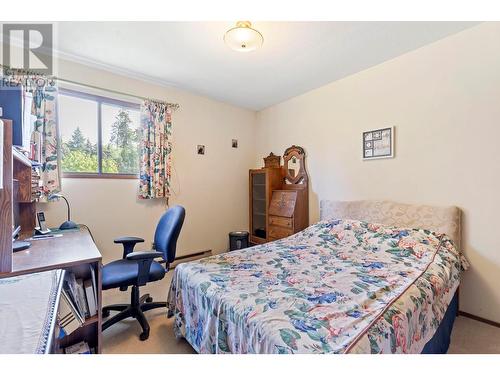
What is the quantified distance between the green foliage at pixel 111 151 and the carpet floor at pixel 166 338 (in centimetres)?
169

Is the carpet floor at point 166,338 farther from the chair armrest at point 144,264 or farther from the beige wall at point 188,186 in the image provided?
the beige wall at point 188,186

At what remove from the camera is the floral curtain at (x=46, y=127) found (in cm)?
215

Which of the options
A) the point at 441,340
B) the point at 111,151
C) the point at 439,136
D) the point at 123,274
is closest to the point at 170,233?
the point at 123,274

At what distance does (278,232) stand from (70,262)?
8.16 feet

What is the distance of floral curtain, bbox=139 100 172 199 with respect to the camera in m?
2.80

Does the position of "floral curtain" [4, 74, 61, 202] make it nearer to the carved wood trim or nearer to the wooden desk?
the wooden desk

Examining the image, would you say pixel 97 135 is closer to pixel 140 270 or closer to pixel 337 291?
pixel 140 270

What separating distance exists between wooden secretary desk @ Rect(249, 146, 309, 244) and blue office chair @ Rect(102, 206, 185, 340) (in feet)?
5.38

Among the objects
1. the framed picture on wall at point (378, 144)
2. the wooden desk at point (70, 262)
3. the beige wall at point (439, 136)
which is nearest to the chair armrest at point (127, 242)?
the wooden desk at point (70, 262)

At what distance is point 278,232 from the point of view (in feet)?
10.7

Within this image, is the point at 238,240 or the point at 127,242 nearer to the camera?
the point at 127,242
